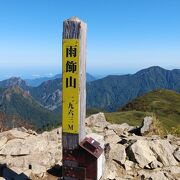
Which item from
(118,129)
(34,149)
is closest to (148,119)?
(118,129)

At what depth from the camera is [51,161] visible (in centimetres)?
1322

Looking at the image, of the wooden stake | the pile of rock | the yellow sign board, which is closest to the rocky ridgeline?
the pile of rock

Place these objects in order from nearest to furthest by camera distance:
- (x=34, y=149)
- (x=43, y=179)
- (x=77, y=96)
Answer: (x=77, y=96) → (x=43, y=179) → (x=34, y=149)

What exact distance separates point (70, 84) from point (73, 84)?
83 mm

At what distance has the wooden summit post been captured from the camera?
8.11 metres

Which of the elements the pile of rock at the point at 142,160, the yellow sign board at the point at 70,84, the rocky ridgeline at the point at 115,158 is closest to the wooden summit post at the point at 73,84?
the yellow sign board at the point at 70,84

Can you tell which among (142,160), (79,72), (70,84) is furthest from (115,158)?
(79,72)

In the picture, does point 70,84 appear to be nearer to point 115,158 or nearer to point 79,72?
point 79,72

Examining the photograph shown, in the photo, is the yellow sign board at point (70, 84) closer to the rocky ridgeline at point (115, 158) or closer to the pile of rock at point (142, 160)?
the rocky ridgeline at point (115, 158)

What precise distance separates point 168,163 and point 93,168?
610 cm

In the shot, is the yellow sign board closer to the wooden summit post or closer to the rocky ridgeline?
the wooden summit post

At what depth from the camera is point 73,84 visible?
8.20 meters

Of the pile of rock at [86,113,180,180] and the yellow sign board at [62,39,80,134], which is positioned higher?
the yellow sign board at [62,39,80,134]

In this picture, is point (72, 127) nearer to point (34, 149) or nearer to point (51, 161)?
point (51, 161)
